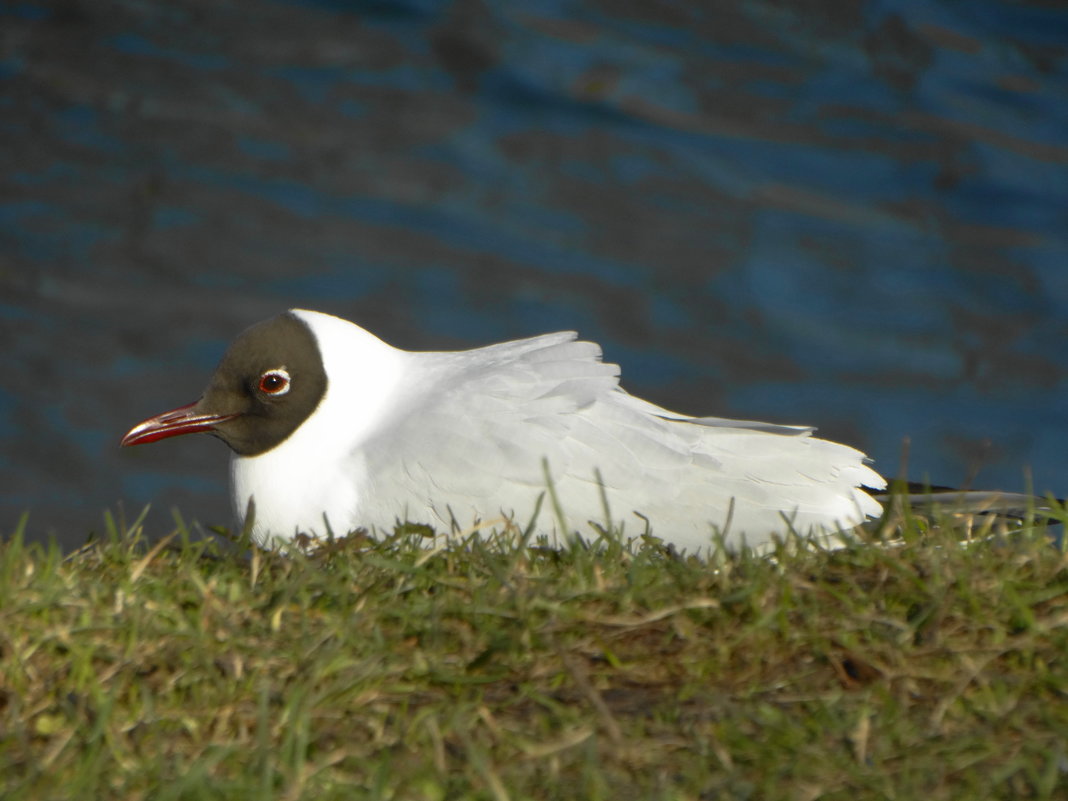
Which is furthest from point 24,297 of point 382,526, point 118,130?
point 382,526

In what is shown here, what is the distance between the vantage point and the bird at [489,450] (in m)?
4.52

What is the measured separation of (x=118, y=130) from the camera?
39.4 feet

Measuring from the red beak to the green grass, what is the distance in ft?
6.03

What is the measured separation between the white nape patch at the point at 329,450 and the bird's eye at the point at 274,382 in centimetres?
15

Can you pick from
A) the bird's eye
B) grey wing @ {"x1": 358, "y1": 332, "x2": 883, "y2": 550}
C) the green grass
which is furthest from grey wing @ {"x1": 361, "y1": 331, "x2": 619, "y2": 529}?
the green grass

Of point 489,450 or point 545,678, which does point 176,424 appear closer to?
point 489,450

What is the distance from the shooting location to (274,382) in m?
5.22

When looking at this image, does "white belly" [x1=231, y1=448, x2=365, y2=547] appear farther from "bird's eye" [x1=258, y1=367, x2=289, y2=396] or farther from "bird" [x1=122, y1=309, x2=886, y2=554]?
"bird's eye" [x1=258, y1=367, x2=289, y2=396]

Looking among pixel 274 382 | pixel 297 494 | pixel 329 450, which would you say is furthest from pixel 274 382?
pixel 297 494

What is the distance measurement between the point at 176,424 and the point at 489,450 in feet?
4.68

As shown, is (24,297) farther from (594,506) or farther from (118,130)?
→ (594,506)

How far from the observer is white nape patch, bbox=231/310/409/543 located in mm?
4773

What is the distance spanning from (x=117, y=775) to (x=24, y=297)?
9.23 m

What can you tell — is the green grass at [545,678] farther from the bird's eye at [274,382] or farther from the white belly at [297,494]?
the bird's eye at [274,382]
